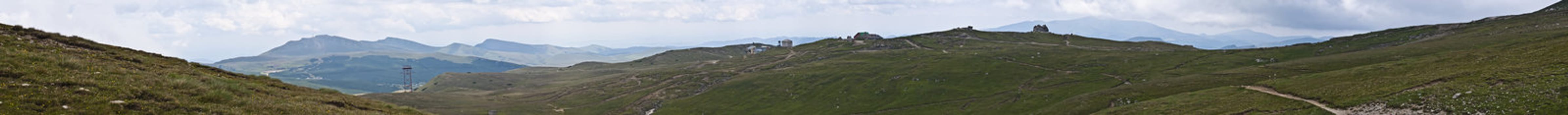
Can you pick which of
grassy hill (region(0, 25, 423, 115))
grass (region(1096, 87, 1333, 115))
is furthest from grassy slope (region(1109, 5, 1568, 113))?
grassy hill (region(0, 25, 423, 115))

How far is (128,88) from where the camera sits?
45812mm

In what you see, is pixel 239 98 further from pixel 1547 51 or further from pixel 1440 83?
pixel 1547 51

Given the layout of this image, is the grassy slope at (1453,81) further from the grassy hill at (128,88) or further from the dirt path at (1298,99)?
the grassy hill at (128,88)

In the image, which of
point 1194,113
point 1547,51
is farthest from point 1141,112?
point 1547,51

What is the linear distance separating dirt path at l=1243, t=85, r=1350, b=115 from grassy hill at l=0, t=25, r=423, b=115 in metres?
73.6

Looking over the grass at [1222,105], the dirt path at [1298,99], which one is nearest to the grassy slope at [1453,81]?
the dirt path at [1298,99]

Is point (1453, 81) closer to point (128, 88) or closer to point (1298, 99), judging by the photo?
point (1298, 99)

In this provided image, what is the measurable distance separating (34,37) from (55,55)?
1872 cm

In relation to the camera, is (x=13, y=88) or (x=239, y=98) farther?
(x=239, y=98)

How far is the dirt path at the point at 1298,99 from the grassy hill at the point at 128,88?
241ft

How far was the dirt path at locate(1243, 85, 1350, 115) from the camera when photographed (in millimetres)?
71706

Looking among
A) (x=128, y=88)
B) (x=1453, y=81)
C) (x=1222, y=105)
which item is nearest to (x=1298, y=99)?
(x=1222, y=105)

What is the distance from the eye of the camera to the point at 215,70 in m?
67.4

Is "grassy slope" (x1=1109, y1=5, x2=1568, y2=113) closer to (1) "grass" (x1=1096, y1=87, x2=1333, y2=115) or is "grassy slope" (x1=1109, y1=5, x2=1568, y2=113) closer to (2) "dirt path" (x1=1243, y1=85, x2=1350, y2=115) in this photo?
(2) "dirt path" (x1=1243, y1=85, x2=1350, y2=115)
